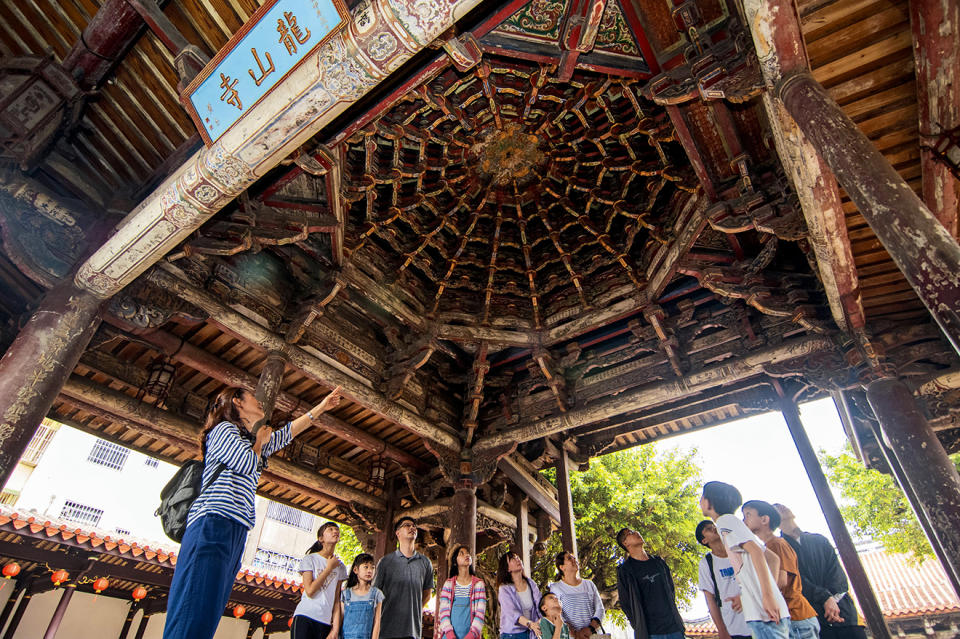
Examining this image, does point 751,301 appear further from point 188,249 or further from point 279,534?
point 279,534

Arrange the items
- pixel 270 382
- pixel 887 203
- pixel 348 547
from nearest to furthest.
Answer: pixel 887 203 → pixel 270 382 → pixel 348 547

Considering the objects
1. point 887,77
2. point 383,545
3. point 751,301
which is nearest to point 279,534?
point 383,545

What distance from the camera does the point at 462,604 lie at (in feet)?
13.6

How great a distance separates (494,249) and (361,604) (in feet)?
16.2

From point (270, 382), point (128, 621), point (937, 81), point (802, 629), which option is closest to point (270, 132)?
point (270, 382)

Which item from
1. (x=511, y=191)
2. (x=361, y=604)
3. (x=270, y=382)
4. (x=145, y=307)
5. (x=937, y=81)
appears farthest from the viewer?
(x=511, y=191)

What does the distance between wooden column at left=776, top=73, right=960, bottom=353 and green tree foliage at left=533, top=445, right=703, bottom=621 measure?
358 inches

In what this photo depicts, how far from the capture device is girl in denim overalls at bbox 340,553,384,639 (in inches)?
148

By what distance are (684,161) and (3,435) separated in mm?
7100

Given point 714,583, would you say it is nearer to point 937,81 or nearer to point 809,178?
point 809,178

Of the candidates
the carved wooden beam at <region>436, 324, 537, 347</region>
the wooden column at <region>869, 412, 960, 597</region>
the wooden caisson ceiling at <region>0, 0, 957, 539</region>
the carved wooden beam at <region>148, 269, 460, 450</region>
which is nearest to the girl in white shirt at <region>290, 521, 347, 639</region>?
the carved wooden beam at <region>148, 269, 460, 450</region>

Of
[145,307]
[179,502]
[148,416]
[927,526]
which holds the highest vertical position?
[145,307]

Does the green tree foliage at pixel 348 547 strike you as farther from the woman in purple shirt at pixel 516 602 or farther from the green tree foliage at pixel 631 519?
the woman in purple shirt at pixel 516 602

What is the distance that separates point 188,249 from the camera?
4.74 meters
